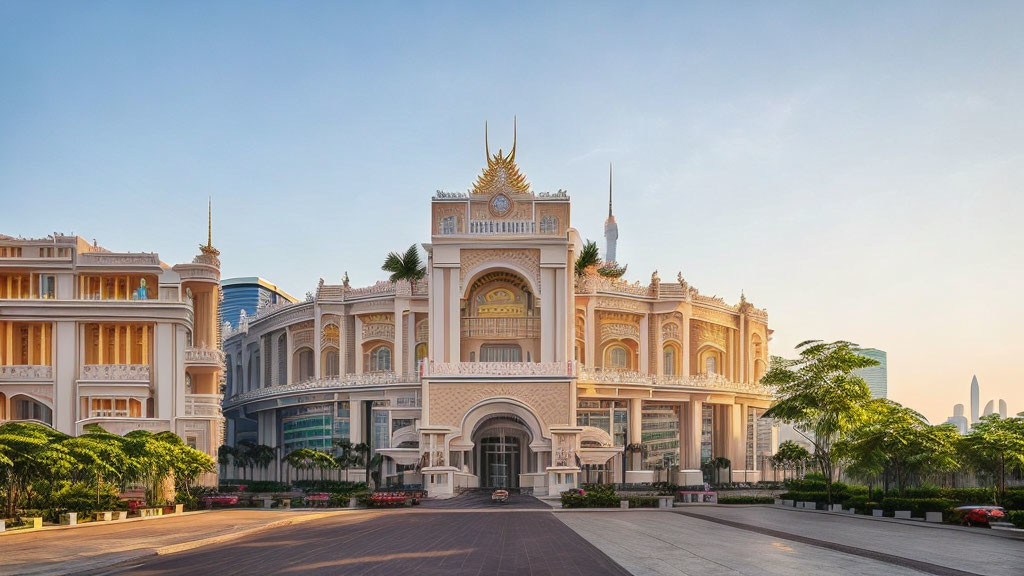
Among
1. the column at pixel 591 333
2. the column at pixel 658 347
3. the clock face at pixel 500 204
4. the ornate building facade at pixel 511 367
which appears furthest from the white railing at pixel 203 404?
the column at pixel 658 347

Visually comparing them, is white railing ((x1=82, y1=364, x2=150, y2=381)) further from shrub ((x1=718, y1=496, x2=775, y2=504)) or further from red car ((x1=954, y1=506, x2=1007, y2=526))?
red car ((x1=954, y1=506, x2=1007, y2=526))

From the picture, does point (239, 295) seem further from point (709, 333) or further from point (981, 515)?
point (981, 515)

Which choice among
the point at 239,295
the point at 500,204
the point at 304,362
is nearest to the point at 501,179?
the point at 500,204

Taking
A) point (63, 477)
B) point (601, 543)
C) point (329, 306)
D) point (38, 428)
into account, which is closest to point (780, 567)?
point (601, 543)

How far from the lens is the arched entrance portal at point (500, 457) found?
64.1 meters

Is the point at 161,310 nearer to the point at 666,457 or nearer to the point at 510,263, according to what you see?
the point at 510,263

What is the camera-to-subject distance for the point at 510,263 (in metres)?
62.6

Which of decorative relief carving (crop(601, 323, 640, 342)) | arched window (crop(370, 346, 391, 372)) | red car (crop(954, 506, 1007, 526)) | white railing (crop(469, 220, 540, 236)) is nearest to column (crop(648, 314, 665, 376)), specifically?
decorative relief carving (crop(601, 323, 640, 342))

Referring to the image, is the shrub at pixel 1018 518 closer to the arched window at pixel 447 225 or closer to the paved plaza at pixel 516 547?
the paved plaza at pixel 516 547

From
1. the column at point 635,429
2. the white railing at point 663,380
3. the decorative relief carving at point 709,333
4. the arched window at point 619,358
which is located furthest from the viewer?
the decorative relief carving at point 709,333

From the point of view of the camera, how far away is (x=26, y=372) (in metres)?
56.2

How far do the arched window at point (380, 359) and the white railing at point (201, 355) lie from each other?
14408 millimetres

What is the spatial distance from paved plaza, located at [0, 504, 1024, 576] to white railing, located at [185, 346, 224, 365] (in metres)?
19.5

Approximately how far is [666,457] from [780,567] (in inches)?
1878
